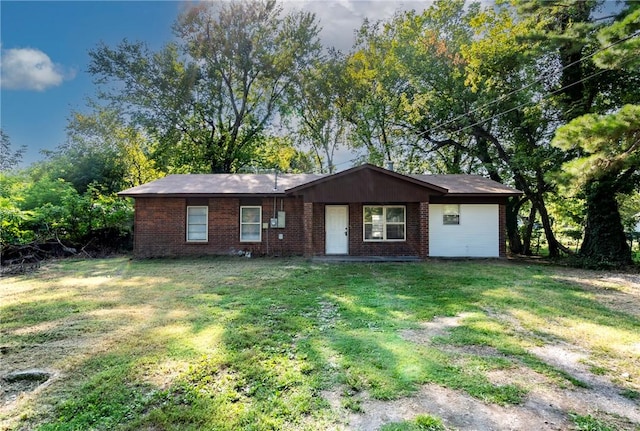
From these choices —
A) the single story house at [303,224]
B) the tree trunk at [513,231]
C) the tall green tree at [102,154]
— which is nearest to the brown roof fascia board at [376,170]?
the single story house at [303,224]

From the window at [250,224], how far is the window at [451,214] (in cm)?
721

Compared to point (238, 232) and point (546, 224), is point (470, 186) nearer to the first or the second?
point (546, 224)

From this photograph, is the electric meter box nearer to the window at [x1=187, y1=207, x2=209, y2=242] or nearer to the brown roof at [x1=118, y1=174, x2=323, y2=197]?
the brown roof at [x1=118, y1=174, x2=323, y2=197]

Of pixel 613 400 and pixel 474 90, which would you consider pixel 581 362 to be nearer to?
pixel 613 400

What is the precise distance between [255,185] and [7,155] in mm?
19955

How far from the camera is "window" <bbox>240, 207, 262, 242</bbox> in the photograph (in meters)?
13.4

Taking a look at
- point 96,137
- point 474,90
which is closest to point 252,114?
point 96,137

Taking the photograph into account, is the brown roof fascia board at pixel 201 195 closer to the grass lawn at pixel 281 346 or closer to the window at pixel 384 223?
the window at pixel 384 223

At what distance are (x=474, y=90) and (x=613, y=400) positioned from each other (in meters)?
15.3

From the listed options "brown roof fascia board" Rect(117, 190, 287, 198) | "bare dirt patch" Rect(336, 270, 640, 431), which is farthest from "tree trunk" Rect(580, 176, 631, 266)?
"brown roof fascia board" Rect(117, 190, 287, 198)

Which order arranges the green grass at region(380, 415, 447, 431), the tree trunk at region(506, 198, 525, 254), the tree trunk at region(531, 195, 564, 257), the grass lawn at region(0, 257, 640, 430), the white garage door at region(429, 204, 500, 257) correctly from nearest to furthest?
the green grass at region(380, 415, 447, 431) < the grass lawn at region(0, 257, 640, 430) < the white garage door at region(429, 204, 500, 257) < the tree trunk at region(531, 195, 564, 257) < the tree trunk at region(506, 198, 525, 254)

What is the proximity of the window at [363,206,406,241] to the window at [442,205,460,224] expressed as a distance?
63.3 inches

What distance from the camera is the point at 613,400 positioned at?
120 inches

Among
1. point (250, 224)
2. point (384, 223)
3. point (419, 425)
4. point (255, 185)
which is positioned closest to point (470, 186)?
point (384, 223)
